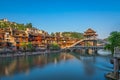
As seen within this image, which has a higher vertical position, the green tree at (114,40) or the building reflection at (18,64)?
the green tree at (114,40)

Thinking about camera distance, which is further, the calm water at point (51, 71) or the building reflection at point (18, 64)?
the building reflection at point (18, 64)

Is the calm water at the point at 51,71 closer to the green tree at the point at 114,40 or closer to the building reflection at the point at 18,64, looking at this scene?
the building reflection at the point at 18,64

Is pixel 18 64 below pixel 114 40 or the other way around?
below

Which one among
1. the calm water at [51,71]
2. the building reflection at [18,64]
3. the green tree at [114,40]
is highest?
the green tree at [114,40]

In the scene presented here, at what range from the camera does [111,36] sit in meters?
42.0

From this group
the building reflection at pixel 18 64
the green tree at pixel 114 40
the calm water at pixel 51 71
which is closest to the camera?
the calm water at pixel 51 71

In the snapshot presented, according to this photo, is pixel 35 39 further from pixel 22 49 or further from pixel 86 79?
pixel 86 79

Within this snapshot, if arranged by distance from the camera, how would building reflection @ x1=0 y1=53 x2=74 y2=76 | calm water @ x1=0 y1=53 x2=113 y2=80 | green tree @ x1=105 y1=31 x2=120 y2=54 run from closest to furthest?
calm water @ x1=0 y1=53 x2=113 y2=80 → green tree @ x1=105 y1=31 x2=120 y2=54 → building reflection @ x1=0 y1=53 x2=74 y2=76

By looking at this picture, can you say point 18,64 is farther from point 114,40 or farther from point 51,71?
point 114,40

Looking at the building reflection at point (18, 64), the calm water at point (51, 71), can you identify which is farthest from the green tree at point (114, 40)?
the building reflection at point (18, 64)

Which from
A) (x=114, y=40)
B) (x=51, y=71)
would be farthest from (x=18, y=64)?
(x=114, y=40)

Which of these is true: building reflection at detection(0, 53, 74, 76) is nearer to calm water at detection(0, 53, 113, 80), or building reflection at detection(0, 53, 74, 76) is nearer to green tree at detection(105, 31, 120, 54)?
calm water at detection(0, 53, 113, 80)

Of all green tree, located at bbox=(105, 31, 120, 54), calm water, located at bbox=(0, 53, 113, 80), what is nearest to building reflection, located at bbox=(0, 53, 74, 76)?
calm water, located at bbox=(0, 53, 113, 80)

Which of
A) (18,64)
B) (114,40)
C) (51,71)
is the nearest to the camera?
(114,40)
